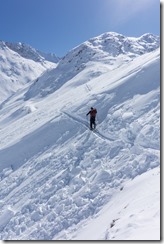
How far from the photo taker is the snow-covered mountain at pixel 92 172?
583 inches

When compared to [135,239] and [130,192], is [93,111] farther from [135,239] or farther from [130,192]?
[135,239]

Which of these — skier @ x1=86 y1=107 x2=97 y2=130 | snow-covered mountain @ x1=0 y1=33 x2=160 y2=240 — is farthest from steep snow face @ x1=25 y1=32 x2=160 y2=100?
skier @ x1=86 y1=107 x2=97 y2=130

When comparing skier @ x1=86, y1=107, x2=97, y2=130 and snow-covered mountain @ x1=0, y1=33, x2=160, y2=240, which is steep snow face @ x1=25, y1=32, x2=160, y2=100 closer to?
snow-covered mountain @ x1=0, y1=33, x2=160, y2=240

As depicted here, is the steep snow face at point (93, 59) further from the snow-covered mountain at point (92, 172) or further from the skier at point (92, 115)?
the skier at point (92, 115)

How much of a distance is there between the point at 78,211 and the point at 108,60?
90.5 m

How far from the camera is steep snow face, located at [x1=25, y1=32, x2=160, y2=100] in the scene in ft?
306

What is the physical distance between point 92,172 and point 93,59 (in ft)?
295

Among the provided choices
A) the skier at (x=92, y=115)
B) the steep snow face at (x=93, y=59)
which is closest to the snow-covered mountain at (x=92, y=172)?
the skier at (x=92, y=115)

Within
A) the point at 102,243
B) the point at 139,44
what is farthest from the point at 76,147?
the point at 139,44

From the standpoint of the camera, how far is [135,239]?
1051 centimetres

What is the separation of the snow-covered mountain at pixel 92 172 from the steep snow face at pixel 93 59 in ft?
173

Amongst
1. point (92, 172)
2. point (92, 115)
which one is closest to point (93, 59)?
point (92, 115)

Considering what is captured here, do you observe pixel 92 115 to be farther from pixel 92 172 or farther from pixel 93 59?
pixel 93 59

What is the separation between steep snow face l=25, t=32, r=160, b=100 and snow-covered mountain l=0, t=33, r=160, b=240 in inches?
2074
